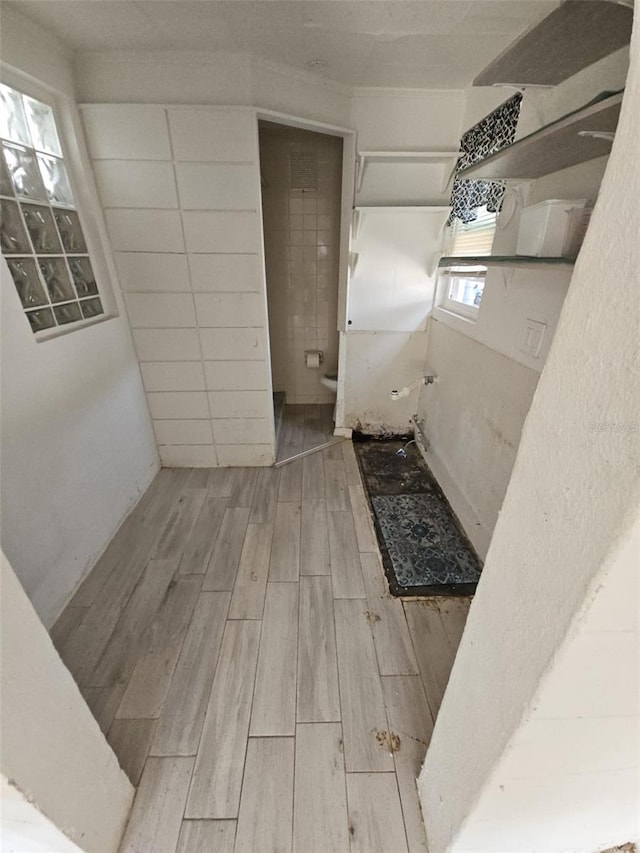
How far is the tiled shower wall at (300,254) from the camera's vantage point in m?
2.61

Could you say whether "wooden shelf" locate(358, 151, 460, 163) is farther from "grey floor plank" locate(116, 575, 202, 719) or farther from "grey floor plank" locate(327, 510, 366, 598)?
"grey floor plank" locate(116, 575, 202, 719)

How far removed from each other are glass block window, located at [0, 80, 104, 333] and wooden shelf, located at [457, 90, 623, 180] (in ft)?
5.97

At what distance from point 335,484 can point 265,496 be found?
0.47 metres

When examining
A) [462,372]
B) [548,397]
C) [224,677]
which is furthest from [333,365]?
[548,397]

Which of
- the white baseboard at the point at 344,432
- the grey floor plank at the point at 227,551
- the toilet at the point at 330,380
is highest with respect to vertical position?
the toilet at the point at 330,380

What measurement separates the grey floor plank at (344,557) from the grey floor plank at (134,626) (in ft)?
2.61

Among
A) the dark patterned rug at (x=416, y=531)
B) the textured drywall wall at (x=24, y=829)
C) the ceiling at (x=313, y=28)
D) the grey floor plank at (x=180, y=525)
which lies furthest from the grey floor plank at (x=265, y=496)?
the ceiling at (x=313, y=28)

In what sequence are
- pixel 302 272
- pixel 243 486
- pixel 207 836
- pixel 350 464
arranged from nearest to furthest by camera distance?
pixel 207 836 < pixel 243 486 < pixel 350 464 < pixel 302 272

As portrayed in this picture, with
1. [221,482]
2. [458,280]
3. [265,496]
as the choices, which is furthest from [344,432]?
[458,280]

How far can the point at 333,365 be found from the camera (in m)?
3.36

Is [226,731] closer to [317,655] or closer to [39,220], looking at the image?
[317,655]

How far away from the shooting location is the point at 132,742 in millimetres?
1074

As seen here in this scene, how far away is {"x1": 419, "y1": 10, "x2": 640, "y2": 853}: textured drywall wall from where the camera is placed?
35 centimetres

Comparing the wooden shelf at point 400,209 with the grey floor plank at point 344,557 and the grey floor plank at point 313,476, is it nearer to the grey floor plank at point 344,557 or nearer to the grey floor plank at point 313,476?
the grey floor plank at point 313,476
